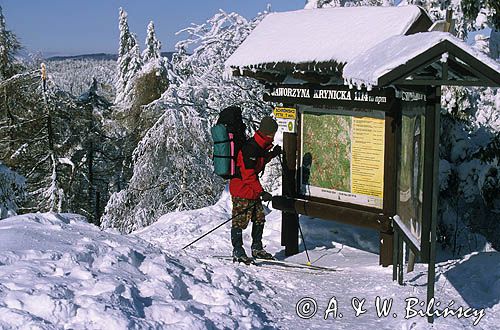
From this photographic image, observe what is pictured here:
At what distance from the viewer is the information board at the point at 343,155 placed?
25.0 feet

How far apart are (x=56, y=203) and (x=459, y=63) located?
18143 millimetres

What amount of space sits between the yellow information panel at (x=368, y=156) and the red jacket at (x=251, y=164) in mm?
1201

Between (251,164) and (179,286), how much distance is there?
252 centimetres

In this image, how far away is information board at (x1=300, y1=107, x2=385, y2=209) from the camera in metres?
7.63

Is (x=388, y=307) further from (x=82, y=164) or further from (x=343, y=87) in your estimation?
(x=82, y=164)

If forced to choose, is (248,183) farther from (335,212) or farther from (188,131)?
(188,131)

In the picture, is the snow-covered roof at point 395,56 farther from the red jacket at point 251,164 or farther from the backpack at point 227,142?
the backpack at point 227,142

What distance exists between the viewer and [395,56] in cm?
518

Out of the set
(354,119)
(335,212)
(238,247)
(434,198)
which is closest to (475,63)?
(434,198)

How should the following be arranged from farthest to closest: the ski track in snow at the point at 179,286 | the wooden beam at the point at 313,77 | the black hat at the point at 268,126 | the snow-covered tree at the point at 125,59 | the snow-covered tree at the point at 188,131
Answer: the snow-covered tree at the point at 125,59
the snow-covered tree at the point at 188,131
the wooden beam at the point at 313,77
the black hat at the point at 268,126
the ski track in snow at the point at 179,286

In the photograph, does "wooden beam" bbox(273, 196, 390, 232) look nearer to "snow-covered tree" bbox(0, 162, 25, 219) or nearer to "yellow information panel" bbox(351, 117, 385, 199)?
"yellow information panel" bbox(351, 117, 385, 199)

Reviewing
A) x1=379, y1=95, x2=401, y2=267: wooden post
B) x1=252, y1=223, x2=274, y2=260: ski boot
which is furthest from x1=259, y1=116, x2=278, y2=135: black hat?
x1=379, y1=95, x2=401, y2=267: wooden post

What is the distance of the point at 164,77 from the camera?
70.2ft

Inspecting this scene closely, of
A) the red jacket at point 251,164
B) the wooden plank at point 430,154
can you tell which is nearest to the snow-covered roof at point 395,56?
the wooden plank at point 430,154
